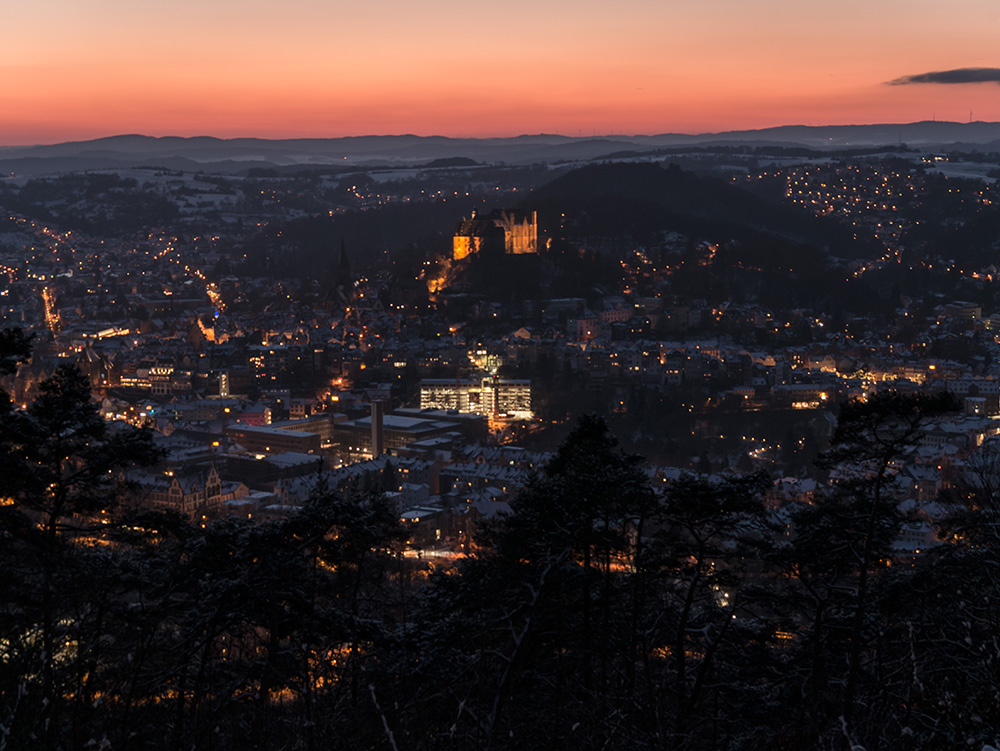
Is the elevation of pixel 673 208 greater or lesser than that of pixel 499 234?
greater

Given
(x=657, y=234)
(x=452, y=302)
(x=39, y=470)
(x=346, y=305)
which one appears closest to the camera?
(x=39, y=470)

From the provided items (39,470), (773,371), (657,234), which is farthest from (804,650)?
(657,234)

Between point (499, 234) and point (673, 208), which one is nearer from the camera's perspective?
point (499, 234)

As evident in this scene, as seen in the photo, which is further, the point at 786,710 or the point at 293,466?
the point at 293,466

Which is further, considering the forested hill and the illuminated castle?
the forested hill

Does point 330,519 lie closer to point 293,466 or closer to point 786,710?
point 786,710

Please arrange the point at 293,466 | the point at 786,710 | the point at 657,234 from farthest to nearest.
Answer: the point at 657,234 → the point at 293,466 → the point at 786,710

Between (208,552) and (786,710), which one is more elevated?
(208,552)

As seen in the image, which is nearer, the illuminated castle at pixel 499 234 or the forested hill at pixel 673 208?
the illuminated castle at pixel 499 234
